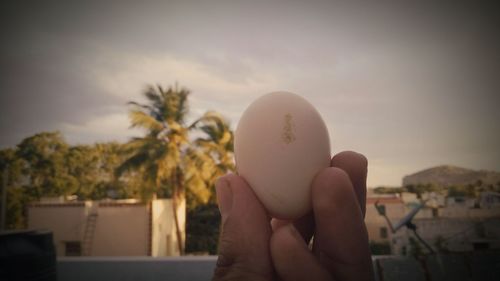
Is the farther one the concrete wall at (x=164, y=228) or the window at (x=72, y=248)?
the window at (x=72, y=248)

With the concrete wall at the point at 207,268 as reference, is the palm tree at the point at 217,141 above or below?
above

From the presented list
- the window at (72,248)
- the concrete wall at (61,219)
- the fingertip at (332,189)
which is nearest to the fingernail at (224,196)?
the fingertip at (332,189)

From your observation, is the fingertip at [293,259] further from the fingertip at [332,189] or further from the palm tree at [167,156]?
the palm tree at [167,156]

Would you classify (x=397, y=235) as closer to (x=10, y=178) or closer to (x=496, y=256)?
(x=496, y=256)

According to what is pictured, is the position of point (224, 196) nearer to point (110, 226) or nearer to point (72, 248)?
point (110, 226)

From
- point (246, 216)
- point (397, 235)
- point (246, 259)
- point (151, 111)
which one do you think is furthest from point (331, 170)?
point (397, 235)

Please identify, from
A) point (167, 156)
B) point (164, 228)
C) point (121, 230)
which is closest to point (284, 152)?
point (167, 156)
